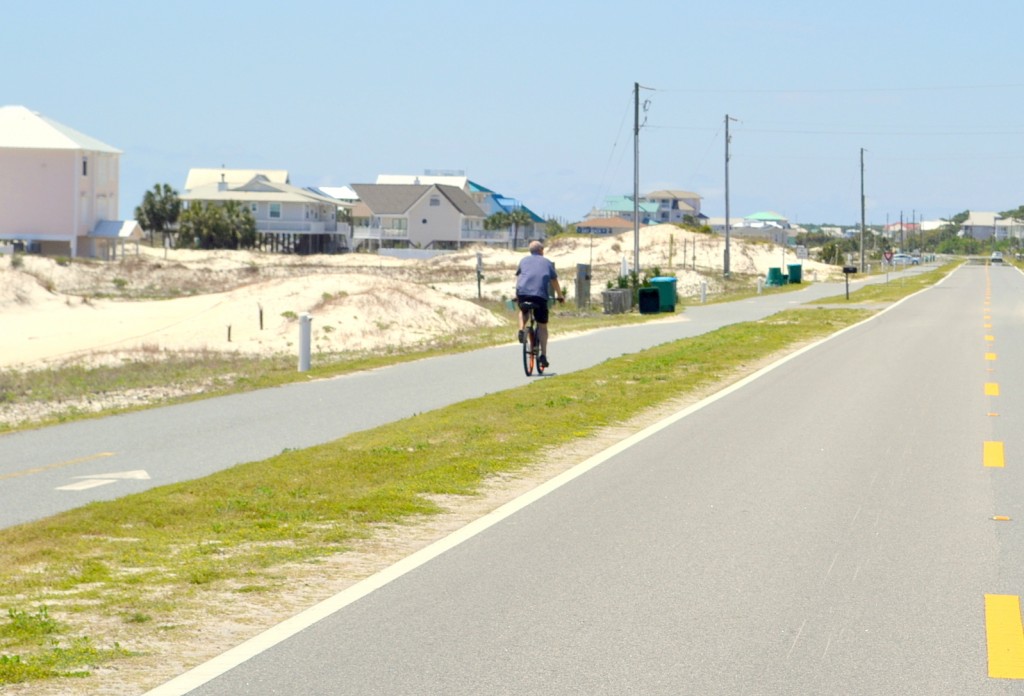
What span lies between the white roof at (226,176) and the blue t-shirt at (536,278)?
123 metres

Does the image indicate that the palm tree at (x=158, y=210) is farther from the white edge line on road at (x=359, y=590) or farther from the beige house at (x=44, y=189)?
the white edge line on road at (x=359, y=590)


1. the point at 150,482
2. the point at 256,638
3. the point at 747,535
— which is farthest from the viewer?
the point at 150,482

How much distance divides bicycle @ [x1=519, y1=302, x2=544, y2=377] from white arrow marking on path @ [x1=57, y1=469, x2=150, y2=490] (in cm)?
960

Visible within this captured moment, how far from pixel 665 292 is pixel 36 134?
6183 cm

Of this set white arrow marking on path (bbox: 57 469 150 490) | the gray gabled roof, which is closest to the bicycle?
white arrow marking on path (bbox: 57 469 150 490)

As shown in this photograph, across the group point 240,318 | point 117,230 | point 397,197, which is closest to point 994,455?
point 240,318

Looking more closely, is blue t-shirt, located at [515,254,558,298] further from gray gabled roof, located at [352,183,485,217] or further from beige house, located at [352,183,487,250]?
beige house, located at [352,183,487,250]

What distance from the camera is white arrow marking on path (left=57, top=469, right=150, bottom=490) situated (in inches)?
468

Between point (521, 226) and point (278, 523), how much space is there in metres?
158

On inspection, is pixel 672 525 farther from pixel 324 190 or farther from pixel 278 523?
pixel 324 190

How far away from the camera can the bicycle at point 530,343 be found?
848 inches

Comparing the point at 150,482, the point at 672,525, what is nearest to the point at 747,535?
the point at 672,525

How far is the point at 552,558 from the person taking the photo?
28.0 ft

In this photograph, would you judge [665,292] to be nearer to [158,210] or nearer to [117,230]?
[117,230]
